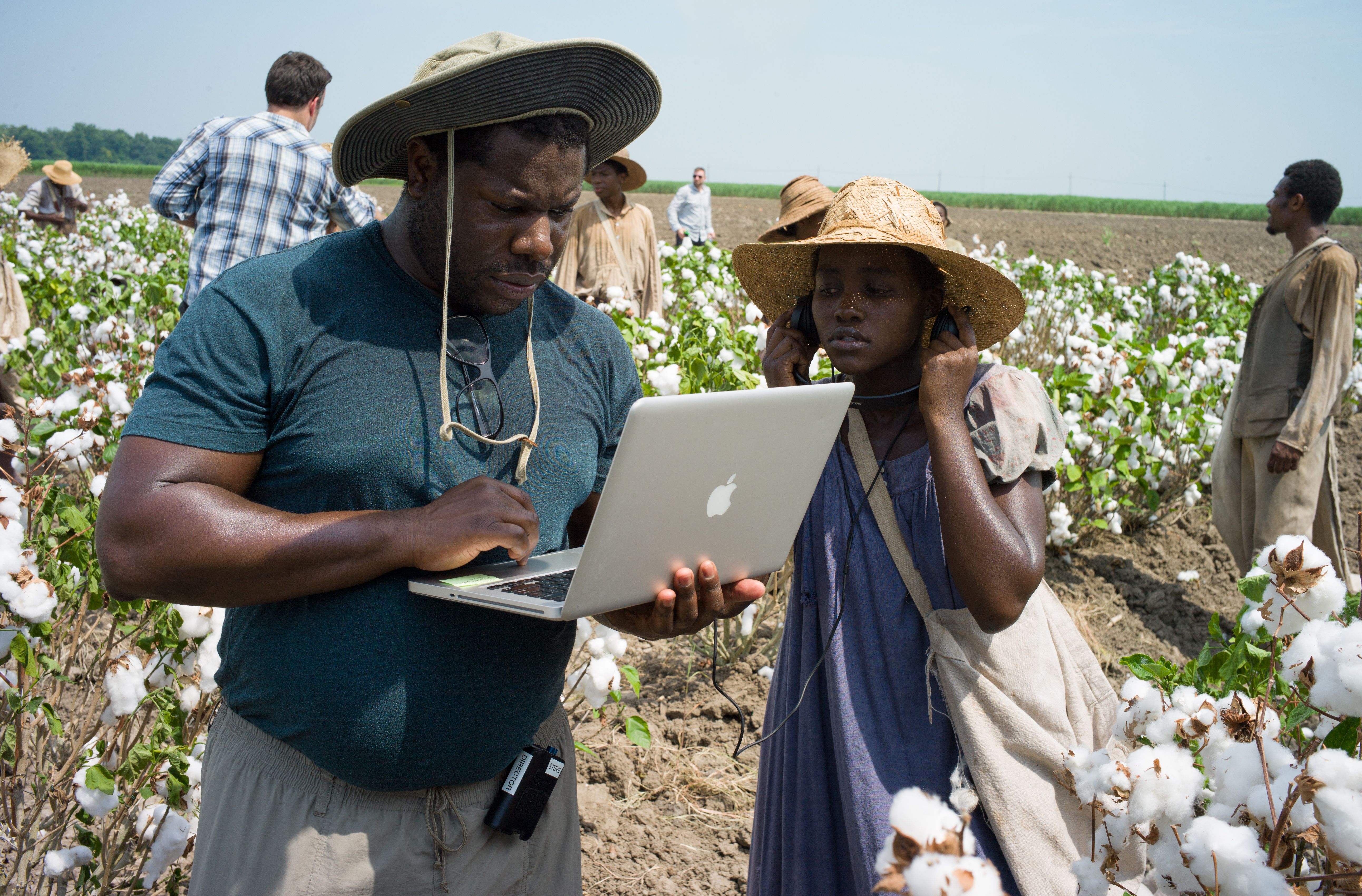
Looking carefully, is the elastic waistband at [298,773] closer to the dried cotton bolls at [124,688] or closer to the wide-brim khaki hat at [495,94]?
the dried cotton bolls at [124,688]

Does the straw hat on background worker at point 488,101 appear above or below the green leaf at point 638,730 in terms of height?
above

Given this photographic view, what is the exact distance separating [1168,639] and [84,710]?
4509mm

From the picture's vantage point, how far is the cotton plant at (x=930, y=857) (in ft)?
1.96

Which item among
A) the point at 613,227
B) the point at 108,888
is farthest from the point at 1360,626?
the point at 613,227

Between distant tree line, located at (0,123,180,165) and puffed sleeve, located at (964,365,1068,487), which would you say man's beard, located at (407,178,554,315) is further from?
distant tree line, located at (0,123,180,165)

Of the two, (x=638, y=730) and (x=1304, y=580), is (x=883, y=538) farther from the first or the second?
(x=638, y=730)

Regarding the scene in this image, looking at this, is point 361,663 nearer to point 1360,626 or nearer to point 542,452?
point 542,452

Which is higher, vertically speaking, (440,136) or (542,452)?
(440,136)

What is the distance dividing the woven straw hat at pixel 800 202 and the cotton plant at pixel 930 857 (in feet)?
9.97

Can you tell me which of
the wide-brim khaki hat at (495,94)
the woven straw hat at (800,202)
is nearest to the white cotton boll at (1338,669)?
the wide-brim khaki hat at (495,94)

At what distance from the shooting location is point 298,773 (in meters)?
1.33

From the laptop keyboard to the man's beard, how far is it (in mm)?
387

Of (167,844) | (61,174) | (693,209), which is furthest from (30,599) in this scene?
(61,174)

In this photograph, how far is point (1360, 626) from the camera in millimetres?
813
